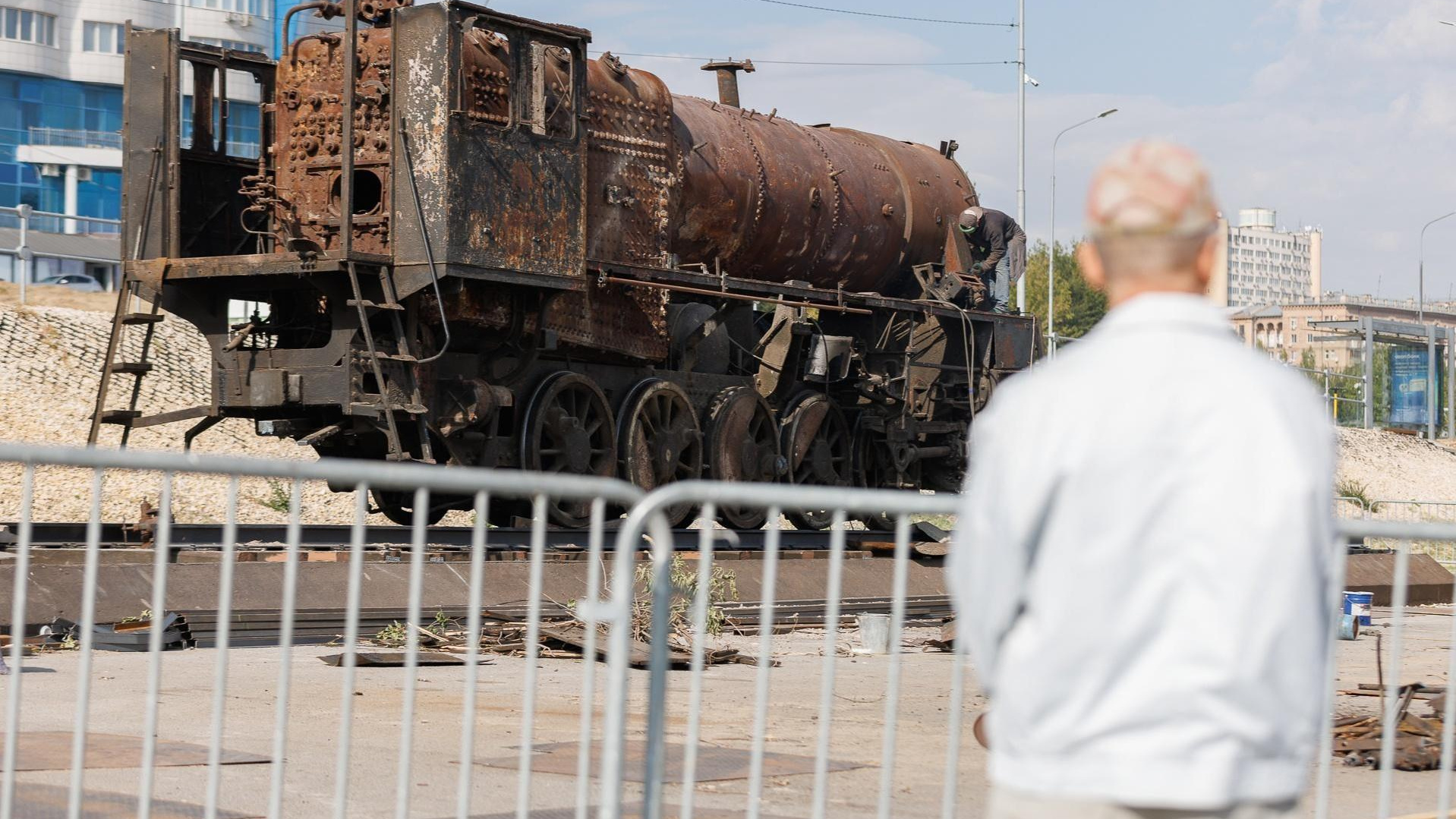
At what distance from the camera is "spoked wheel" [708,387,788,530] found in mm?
16172

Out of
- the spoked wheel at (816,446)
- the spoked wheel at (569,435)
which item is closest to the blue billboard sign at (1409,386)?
the spoked wheel at (816,446)

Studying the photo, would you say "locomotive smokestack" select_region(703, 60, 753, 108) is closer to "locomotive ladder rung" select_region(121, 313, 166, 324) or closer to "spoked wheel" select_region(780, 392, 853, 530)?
"spoked wheel" select_region(780, 392, 853, 530)

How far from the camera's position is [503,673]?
31.2ft

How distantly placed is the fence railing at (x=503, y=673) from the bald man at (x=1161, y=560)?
34cm

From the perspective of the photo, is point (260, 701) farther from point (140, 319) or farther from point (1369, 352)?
point (1369, 352)

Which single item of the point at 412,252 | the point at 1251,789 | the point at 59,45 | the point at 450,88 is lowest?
the point at 1251,789

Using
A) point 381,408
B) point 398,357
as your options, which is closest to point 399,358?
point 398,357

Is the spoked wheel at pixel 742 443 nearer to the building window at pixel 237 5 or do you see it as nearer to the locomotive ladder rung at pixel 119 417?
the locomotive ladder rung at pixel 119 417

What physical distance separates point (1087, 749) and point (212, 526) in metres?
10.9

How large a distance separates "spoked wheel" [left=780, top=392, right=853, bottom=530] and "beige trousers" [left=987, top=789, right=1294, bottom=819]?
14043 millimetres

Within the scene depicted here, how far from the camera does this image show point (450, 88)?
13.1 meters

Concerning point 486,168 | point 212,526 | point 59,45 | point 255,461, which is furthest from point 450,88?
point 59,45

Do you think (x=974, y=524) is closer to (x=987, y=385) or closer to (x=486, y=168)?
(x=486, y=168)

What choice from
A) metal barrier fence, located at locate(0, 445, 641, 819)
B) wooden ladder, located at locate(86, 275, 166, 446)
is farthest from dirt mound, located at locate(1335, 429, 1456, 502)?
metal barrier fence, located at locate(0, 445, 641, 819)
